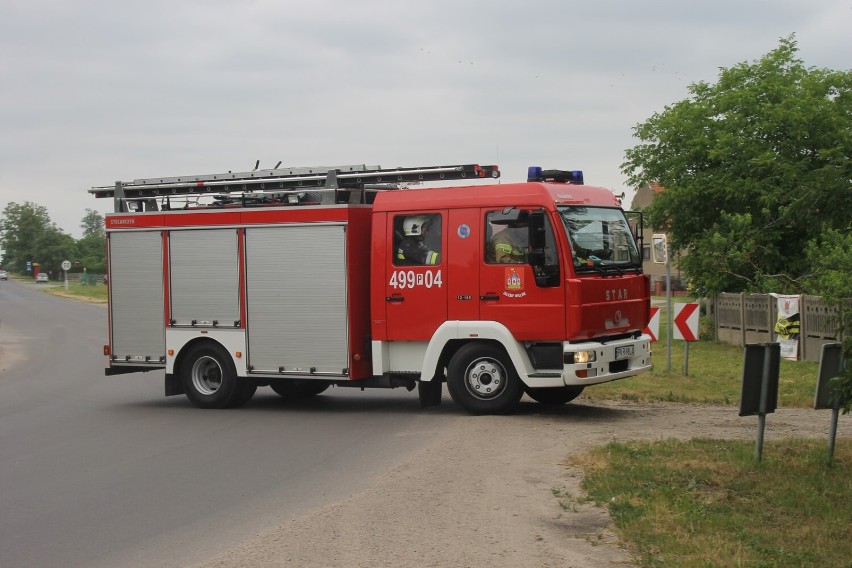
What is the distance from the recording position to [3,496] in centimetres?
931

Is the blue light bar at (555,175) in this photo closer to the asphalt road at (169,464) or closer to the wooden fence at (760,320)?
the asphalt road at (169,464)

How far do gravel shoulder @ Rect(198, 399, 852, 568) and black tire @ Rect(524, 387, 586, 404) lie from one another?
164cm

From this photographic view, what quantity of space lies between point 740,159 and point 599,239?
2284 centimetres

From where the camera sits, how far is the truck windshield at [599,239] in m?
12.8

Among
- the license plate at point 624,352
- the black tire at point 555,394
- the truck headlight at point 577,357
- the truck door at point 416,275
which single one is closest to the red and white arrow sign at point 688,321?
the black tire at point 555,394

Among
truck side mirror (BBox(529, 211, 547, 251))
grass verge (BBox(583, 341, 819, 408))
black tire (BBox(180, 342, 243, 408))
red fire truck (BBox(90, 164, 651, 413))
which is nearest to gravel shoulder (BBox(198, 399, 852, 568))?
red fire truck (BBox(90, 164, 651, 413))

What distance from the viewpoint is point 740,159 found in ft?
112

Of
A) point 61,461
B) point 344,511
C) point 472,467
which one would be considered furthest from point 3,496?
point 472,467

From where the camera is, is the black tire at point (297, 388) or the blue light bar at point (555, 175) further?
the black tire at point (297, 388)

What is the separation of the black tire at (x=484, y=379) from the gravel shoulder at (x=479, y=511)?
0.55m

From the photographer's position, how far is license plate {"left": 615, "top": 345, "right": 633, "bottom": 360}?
13.0 metres

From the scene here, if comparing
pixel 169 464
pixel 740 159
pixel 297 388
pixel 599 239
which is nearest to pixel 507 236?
pixel 599 239

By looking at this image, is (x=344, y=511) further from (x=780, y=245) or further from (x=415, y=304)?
(x=780, y=245)

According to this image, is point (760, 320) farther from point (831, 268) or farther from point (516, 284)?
point (516, 284)
